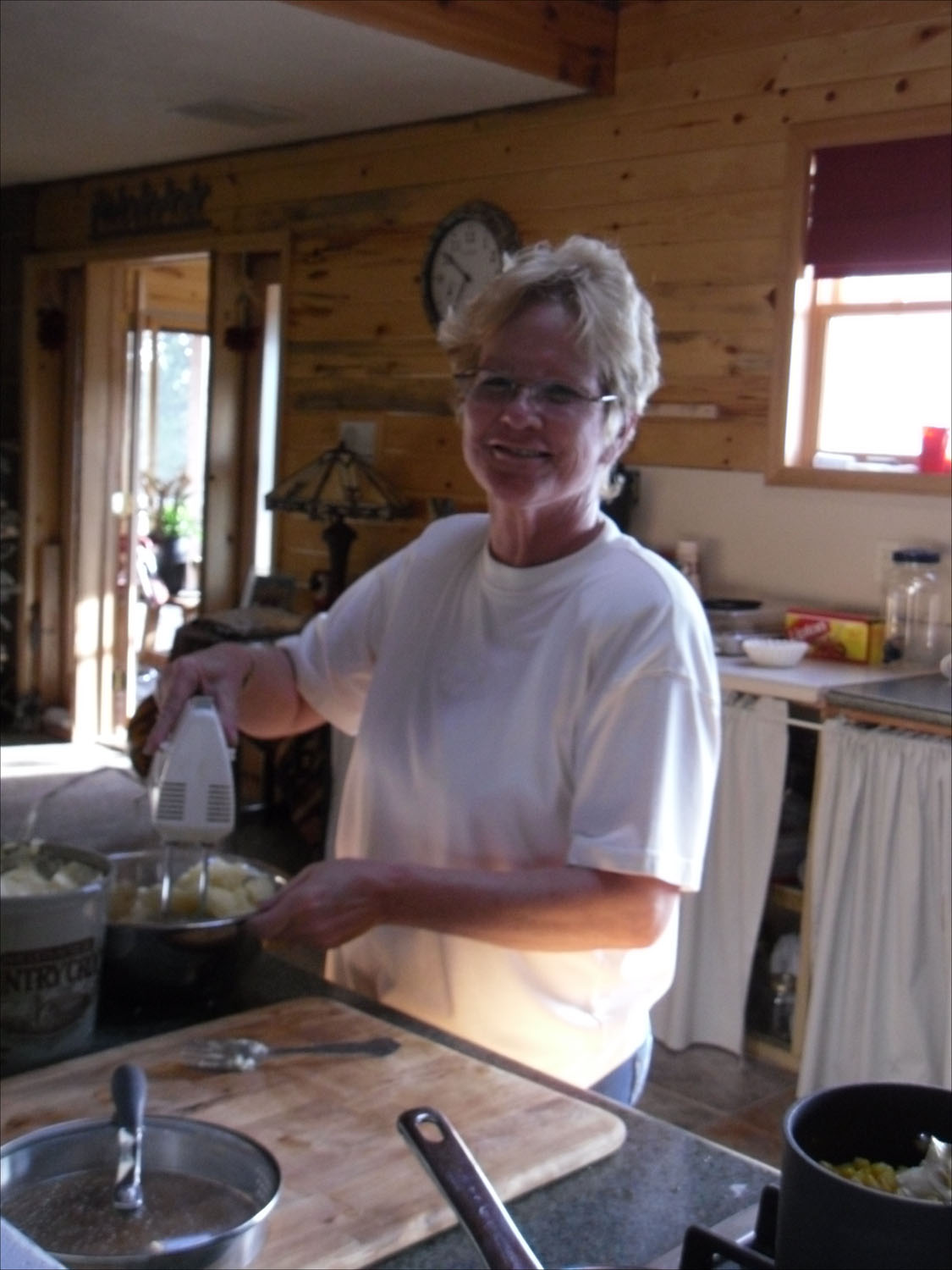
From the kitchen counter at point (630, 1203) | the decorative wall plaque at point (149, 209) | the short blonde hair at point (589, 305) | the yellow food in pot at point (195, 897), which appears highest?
the decorative wall plaque at point (149, 209)

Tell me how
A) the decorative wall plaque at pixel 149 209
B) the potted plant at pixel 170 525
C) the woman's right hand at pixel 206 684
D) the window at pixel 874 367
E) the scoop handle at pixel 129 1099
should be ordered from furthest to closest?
the potted plant at pixel 170 525 → the decorative wall plaque at pixel 149 209 → the window at pixel 874 367 → the woman's right hand at pixel 206 684 → the scoop handle at pixel 129 1099

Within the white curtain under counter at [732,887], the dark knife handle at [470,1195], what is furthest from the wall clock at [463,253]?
the dark knife handle at [470,1195]

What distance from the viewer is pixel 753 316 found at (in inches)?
159

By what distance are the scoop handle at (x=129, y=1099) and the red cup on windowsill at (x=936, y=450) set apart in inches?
119

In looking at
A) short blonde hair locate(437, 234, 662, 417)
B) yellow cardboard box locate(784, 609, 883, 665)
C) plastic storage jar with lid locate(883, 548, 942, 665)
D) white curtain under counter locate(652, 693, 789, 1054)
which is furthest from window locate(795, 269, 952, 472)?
short blonde hair locate(437, 234, 662, 417)

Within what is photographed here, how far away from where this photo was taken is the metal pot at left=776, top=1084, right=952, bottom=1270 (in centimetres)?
61

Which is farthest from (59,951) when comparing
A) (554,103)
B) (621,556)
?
(554,103)

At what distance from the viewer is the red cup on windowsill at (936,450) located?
3.70m

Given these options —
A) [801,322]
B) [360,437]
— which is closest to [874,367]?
[801,322]

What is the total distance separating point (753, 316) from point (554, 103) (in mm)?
1041

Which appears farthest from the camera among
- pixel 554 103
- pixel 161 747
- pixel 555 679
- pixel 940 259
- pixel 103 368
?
pixel 103 368

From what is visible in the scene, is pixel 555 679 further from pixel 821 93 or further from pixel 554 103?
pixel 554 103

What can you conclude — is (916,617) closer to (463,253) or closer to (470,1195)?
(463,253)

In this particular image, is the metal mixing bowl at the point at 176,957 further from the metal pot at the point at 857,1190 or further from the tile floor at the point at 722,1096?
the tile floor at the point at 722,1096
